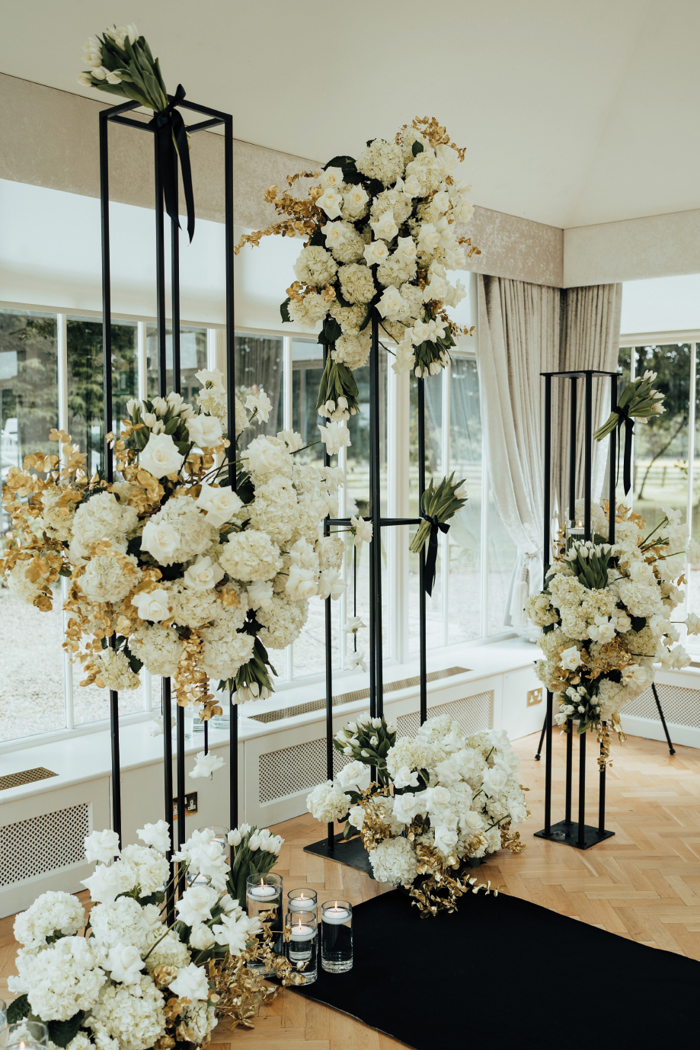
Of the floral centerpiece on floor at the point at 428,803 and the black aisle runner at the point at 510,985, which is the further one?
the floral centerpiece on floor at the point at 428,803

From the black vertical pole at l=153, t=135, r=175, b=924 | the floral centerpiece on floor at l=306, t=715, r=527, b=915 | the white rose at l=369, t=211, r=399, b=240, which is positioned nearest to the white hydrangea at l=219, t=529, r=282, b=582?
the black vertical pole at l=153, t=135, r=175, b=924

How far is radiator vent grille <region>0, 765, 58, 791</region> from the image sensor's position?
3.66m

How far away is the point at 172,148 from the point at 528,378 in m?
4.20

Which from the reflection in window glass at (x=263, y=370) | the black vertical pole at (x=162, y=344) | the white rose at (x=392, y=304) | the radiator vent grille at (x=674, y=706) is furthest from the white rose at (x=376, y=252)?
the radiator vent grille at (x=674, y=706)

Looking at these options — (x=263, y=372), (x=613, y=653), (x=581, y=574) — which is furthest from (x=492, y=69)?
(x=613, y=653)

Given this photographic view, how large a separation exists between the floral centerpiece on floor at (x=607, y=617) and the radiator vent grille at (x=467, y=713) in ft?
4.09

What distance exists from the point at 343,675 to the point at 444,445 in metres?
1.64

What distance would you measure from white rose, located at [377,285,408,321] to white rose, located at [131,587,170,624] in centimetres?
160

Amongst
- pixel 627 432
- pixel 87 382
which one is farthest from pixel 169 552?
pixel 627 432

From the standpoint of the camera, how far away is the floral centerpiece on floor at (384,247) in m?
3.28

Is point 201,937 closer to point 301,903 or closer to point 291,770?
point 301,903

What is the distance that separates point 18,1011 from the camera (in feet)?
7.41

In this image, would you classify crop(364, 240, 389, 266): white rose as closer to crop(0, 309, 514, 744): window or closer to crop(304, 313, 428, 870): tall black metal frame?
crop(304, 313, 428, 870): tall black metal frame

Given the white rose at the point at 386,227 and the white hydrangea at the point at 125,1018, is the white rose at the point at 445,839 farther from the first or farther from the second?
the white rose at the point at 386,227
